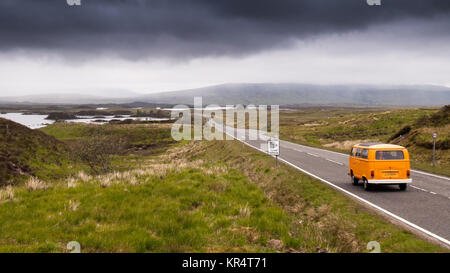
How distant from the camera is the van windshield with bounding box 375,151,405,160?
14031 millimetres

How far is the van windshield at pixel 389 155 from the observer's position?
46.0 feet

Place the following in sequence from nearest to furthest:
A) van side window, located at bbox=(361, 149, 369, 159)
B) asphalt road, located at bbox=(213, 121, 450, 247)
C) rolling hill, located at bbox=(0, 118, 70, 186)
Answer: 1. asphalt road, located at bbox=(213, 121, 450, 247)
2. van side window, located at bbox=(361, 149, 369, 159)
3. rolling hill, located at bbox=(0, 118, 70, 186)

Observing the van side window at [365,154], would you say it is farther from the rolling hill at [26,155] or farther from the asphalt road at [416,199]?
the rolling hill at [26,155]

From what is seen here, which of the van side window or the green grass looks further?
the van side window

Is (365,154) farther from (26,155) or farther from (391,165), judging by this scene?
(26,155)

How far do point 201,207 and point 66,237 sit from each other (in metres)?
4.11

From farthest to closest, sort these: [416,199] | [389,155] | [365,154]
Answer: [365,154], [389,155], [416,199]

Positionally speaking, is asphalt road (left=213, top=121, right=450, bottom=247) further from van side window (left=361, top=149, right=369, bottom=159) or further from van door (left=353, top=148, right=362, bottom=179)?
van side window (left=361, top=149, right=369, bottom=159)

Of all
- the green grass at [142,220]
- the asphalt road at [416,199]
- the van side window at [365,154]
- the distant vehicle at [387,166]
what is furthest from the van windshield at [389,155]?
the green grass at [142,220]

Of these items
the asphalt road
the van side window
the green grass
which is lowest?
the asphalt road

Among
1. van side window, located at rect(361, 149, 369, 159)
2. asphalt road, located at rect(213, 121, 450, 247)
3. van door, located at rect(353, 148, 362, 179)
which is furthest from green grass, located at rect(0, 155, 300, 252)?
van door, located at rect(353, 148, 362, 179)

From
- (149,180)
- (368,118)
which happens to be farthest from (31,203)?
(368,118)

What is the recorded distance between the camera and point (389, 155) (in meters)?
14.1

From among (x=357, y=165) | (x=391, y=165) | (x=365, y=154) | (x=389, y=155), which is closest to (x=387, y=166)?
(x=391, y=165)
